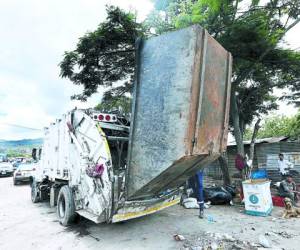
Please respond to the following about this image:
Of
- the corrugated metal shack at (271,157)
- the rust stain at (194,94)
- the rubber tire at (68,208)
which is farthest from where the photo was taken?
the corrugated metal shack at (271,157)

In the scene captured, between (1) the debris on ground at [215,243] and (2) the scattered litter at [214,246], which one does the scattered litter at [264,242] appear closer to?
(1) the debris on ground at [215,243]

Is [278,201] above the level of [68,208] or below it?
below

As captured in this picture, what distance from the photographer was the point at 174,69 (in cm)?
337

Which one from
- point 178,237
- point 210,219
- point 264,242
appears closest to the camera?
point 264,242

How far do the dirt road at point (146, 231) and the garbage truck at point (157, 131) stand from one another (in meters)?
0.46

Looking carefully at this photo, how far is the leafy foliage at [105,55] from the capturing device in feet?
23.3

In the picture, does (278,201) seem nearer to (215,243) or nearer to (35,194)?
(215,243)

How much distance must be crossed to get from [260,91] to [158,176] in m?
9.46

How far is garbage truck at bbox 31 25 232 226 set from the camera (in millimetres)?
3281

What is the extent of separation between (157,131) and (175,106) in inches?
18.2

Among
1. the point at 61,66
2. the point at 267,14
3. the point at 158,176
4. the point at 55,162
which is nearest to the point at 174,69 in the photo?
the point at 158,176

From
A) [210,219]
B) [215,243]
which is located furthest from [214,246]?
[210,219]

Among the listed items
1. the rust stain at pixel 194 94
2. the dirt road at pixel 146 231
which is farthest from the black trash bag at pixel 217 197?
the rust stain at pixel 194 94

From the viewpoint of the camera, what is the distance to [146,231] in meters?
4.64
